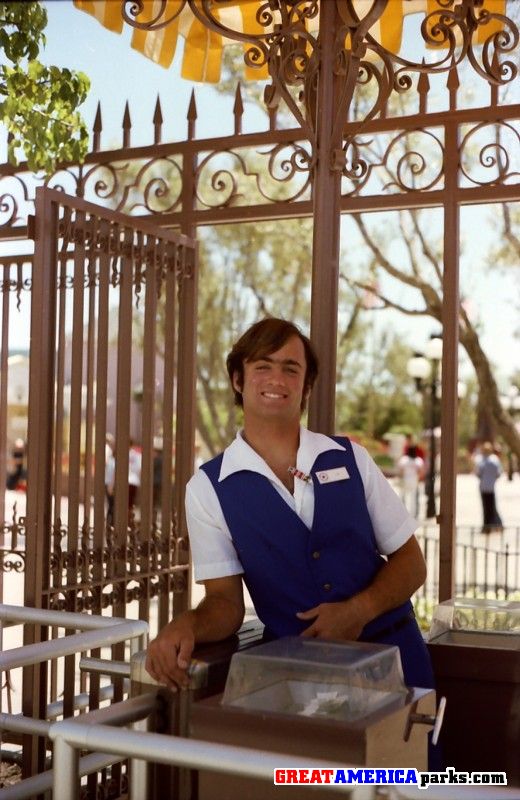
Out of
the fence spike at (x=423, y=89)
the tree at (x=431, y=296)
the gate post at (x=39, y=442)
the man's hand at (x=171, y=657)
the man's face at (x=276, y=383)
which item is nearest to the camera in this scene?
the man's hand at (x=171, y=657)

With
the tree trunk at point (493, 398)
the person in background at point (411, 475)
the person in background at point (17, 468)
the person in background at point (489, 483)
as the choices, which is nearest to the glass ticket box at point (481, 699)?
the tree trunk at point (493, 398)

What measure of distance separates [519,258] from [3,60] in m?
6.49

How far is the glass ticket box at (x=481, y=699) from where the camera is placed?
2.68m

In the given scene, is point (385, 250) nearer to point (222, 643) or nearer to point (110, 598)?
point (110, 598)

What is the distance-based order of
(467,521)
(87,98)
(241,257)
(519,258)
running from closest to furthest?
(87,98), (519,258), (241,257), (467,521)

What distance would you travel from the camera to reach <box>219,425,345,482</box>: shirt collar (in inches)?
102

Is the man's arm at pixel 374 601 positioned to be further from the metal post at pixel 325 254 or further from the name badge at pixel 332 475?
the metal post at pixel 325 254

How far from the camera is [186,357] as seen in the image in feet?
16.7

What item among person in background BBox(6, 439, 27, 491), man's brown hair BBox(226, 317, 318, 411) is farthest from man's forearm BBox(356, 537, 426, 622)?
person in background BBox(6, 439, 27, 491)

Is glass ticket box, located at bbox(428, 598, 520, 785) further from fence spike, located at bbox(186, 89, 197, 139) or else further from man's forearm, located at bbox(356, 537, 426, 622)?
fence spike, located at bbox(186, 89, 197, 139)

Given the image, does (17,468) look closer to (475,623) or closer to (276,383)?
(475,623)

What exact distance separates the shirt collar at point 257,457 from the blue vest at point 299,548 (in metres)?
0.01

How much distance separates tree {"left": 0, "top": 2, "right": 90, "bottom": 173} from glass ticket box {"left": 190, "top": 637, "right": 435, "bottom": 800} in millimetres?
3204

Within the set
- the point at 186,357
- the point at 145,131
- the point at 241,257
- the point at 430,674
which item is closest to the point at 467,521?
the point at 241,257
